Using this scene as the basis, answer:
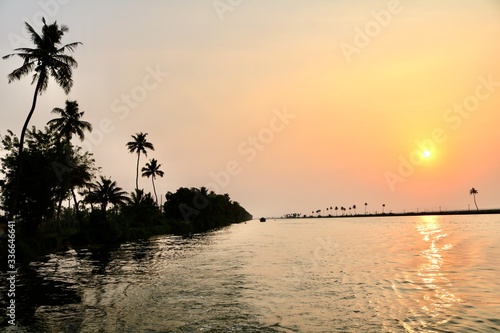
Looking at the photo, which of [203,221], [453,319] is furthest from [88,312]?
[203,221]

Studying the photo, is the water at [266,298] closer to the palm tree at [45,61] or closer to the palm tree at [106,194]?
the palm tree at [45,61]

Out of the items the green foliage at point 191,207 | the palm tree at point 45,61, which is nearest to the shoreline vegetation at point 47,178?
the palm tree at point 45,61

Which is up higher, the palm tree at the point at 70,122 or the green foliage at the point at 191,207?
the palm tree at the point at 70,122

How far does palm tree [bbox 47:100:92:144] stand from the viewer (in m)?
50.9

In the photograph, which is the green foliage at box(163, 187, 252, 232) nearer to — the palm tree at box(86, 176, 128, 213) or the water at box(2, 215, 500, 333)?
the palm tree at box(86, 176, 128, 213)

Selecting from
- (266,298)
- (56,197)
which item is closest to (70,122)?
(56,197)

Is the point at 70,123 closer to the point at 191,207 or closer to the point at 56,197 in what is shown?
the point at 56,197

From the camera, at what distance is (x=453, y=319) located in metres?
11.2

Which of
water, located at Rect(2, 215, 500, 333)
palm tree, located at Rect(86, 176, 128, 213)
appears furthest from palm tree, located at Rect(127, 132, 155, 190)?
water, located at Rect(2, 215, 500, 333)

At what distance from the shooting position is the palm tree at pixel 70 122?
5091 cm

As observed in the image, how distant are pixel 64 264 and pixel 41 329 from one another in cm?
1908

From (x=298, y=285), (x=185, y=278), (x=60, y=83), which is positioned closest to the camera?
(x=298, y=285)

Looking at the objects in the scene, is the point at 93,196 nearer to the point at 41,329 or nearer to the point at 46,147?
the point at 46,147

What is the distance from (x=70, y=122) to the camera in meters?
51.7
